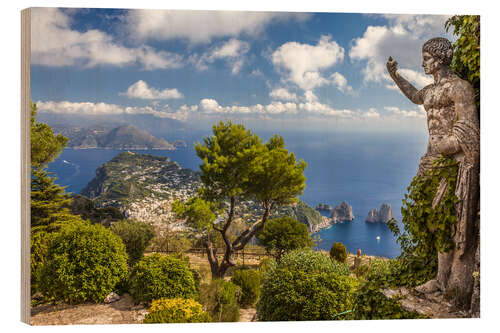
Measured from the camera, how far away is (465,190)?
166 inches

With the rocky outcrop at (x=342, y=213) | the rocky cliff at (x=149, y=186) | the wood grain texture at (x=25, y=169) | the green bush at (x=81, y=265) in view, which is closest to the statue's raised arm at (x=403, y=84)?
the rocky outcrop at (x=342, y=213)

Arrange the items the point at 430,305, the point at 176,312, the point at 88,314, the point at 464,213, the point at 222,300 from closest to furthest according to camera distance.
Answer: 1. the point at 464,213
2. the point at 430,305
3. the point at 176,312
4. the point at 88,314
5. the point at 222,300

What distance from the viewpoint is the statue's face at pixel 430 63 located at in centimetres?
450

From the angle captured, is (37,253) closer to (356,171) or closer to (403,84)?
(356,171)

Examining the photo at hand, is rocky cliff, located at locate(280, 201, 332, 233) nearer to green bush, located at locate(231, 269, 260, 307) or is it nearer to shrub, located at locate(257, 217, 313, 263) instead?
shrub, located at locate(257, 217, 313, 263)

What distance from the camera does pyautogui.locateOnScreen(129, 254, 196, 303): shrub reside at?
4965mm

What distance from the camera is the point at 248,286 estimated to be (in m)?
5.39

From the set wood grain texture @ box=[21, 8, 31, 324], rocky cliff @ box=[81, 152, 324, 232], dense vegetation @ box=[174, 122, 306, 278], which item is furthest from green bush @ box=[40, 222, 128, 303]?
dense vegetation @ box=[174, 122, 306, 278]

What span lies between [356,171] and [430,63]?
186 cm

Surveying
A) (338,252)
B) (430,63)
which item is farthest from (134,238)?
(430,63)

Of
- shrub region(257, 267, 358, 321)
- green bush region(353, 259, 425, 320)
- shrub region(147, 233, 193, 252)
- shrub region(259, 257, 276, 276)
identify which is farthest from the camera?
shrub region(259, 257, 276, 276)

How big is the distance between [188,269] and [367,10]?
423 cm

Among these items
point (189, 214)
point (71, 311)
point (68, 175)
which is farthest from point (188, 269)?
point (68, 175)

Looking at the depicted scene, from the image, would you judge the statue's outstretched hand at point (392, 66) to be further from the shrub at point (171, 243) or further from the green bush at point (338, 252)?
the shrub at point (171, 243)
